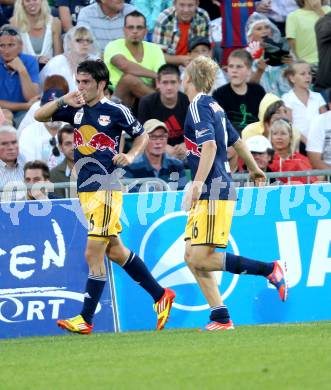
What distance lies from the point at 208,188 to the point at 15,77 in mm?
5608

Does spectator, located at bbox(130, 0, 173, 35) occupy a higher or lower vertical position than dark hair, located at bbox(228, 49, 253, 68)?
higher

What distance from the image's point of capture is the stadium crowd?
534 inches

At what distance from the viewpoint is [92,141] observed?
10.6m

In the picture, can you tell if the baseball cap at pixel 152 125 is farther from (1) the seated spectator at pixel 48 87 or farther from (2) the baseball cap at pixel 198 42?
(2) the baseball cap at pixel 198 42

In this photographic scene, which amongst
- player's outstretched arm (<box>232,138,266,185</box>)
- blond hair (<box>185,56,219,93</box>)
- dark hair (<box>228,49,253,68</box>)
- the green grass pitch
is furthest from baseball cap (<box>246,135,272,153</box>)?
the green grass pitch

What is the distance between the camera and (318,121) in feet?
47.2

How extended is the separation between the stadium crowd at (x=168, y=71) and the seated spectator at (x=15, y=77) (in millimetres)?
14

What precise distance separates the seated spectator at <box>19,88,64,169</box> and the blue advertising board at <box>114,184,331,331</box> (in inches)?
101

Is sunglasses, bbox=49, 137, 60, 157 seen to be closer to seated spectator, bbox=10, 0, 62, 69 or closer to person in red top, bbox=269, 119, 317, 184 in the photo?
seated spectator, bbox=10, 0, 62, 69

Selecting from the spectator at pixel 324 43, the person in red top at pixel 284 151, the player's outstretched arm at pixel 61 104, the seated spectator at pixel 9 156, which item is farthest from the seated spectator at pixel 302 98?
the player's outstretched arm at pixel 61 104

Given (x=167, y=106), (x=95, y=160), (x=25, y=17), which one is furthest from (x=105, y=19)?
(x=95, y=160)

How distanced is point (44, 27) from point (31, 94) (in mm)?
1218

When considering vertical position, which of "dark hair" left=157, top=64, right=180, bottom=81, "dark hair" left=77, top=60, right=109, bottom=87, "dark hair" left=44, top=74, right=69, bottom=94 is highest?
"dark hair" left=77, top=60, right=109, bottom=87

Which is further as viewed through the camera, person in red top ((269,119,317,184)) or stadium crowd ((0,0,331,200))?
stadium crowd ((0,0,331,200))
